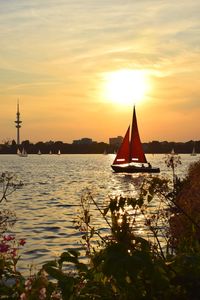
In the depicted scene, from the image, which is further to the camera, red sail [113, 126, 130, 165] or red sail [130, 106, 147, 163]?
red sail [113, 126, 130, 165]

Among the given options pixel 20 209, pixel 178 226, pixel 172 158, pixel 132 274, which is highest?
pixel 172 158

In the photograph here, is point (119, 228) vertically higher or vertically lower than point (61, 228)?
higher

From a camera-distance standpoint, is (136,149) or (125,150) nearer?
(136,149)

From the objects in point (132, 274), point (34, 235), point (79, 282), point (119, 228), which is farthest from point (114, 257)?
point (34, 235)

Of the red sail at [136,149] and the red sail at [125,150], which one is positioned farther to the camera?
the red sail at [125,150]

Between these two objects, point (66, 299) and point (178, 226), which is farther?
point (178, 226)

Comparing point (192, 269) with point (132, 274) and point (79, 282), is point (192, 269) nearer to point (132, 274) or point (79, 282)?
point (79, 282)

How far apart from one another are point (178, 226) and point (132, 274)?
37.7 feet

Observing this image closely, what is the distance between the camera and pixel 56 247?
89.7 ft

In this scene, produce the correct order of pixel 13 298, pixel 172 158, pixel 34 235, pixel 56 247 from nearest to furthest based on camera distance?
pixel 13 298
pixel 172 158
pixel 56 247
pixel 34 235

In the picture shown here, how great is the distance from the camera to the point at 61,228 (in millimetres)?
35562

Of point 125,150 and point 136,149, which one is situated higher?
point 136,149

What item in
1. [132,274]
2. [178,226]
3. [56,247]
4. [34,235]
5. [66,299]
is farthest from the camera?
[34,235]

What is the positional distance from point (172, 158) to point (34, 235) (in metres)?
21.2
